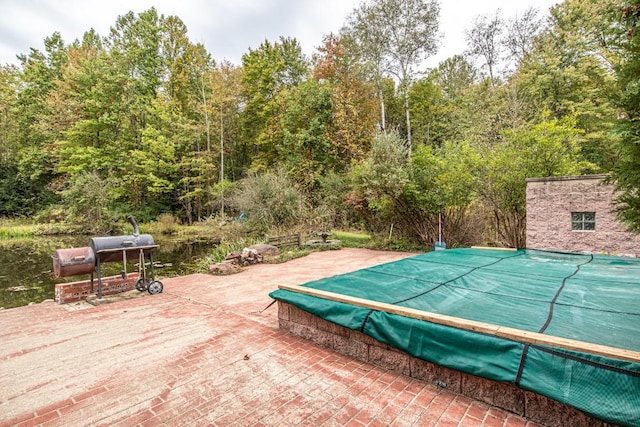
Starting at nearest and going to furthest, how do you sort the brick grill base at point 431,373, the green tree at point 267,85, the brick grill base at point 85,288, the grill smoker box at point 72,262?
the brick grill base at point 431,373 < the grill smoker box at point 72,262 < the brick grill base at point 85,288 < the green tree at point 267,85

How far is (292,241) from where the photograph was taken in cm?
1091

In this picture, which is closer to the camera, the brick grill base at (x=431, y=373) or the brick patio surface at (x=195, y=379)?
the brick grill base at (x=431, y=373)

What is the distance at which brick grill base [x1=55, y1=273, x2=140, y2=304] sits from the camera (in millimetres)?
5375

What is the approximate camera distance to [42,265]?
10.0 m

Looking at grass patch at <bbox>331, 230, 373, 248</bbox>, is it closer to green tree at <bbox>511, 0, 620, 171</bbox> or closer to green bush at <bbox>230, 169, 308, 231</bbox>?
green bush at <bbox>230, 169, 308, 231</bbox>

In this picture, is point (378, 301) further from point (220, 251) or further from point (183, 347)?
point (220, 251)

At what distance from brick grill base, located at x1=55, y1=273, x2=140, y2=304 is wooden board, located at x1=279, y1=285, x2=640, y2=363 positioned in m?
4.69

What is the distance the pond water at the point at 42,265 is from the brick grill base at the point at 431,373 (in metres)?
6.48

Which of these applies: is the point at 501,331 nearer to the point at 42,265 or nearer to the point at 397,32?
the point at 42,265

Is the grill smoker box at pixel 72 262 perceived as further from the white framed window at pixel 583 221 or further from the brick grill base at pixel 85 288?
the white framed window at pixel 583 221

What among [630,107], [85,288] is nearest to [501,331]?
[630,107]

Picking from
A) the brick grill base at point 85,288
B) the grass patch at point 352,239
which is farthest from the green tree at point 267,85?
the brick grill base at point 85,288

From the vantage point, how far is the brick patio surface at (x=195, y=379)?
2209 millimetres

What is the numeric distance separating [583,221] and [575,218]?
161 millimetres
